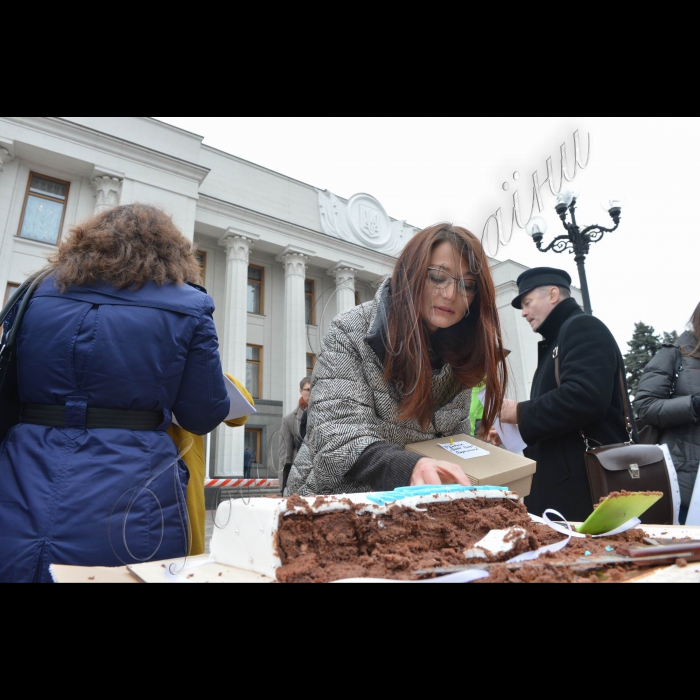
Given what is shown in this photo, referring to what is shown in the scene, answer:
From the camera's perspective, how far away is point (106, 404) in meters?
1.29

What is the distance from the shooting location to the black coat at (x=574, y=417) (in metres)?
2.11

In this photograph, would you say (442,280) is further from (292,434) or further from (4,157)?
(4,157)

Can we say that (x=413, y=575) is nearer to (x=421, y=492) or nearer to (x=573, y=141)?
(x=421, y=492)

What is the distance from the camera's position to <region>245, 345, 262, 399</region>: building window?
60.3 feet

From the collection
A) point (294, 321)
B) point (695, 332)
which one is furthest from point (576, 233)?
point (294, 321)

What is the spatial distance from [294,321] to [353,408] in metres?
16.8

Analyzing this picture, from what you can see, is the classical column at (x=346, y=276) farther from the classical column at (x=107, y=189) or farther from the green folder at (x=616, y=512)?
the green folder at (x=616, y=512)

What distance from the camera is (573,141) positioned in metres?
1.55

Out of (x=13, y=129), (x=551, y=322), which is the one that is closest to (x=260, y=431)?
(x=13, y=129)

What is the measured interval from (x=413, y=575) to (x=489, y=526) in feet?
1.31

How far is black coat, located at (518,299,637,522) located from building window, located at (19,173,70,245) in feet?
50.5

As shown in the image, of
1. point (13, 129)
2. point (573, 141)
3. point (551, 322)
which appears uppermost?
point (13, 129)

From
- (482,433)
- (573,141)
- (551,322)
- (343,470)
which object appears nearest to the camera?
(343,470)

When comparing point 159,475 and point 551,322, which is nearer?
point 159,475
